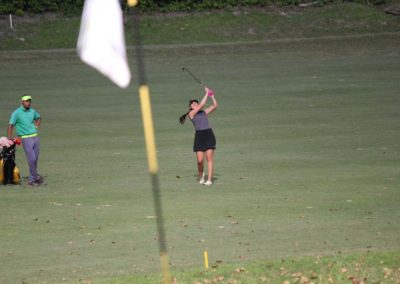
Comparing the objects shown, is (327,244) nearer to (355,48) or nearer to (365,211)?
(365,211)

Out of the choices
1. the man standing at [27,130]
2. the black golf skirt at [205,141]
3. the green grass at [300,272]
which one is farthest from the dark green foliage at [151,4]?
A: the green grass at [300,272]

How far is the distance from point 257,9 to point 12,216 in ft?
141

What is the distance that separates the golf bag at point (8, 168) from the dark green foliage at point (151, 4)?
37.4 metres

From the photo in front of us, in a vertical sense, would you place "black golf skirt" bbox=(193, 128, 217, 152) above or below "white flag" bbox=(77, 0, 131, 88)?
below

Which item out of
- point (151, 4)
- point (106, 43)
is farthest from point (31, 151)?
point (151, 4)

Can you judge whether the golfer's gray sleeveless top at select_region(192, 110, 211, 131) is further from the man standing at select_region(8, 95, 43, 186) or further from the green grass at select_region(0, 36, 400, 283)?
the man standing at select_region(8, 95, 43, 186)

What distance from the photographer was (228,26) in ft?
188

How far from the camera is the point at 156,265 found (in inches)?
587

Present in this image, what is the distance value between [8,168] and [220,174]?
426 cm

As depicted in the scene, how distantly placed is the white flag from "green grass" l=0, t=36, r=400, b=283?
5367 mm

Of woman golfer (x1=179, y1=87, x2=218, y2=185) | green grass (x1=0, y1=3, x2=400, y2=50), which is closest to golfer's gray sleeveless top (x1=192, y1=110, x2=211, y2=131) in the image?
woman golfer (x1=179, y1=87, x2=218, y2=185)

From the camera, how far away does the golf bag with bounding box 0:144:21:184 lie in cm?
2205

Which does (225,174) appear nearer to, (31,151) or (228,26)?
(31,151)

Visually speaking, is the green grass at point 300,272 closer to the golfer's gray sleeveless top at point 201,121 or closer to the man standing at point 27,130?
the golfer's gray sleeveless top at point 201,121
